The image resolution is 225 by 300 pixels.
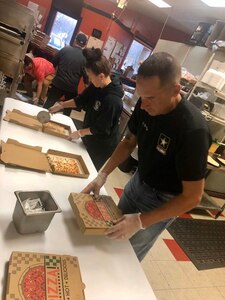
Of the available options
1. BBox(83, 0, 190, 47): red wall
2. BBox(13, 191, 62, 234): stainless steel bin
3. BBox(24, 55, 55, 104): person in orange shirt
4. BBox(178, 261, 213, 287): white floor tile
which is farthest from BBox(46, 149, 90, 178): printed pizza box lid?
BBox(83, 0, 190, 47): red wall

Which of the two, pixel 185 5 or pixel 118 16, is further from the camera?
pixel 118 16

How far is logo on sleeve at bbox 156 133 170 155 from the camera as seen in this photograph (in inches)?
49.5

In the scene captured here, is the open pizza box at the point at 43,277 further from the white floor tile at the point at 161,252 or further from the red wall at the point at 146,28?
the red wall at the point at 146,28

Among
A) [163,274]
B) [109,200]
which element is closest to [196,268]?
[163,274]

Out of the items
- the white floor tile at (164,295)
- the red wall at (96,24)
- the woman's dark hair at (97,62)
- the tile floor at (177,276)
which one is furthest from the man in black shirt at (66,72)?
the white floor tile at (164,295)

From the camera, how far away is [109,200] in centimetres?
137

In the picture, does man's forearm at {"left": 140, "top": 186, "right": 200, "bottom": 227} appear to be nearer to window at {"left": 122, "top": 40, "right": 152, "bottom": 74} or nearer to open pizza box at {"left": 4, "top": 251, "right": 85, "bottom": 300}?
open pizza box at {"left": 4, "top": 251, "right": 85, "bottom": 300}

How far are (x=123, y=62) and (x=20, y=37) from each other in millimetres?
5076

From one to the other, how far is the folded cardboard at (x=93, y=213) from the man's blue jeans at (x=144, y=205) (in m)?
0.27

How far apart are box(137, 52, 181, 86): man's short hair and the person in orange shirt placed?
3.86 metres

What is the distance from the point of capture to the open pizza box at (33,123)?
1.95 meters

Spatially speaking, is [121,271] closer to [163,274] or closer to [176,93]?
[176,93]

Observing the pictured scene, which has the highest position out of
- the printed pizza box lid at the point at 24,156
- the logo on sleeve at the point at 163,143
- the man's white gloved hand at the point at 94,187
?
the logo on sleeve at the point at 163,143

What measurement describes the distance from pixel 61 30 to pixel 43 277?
22.2 feet
